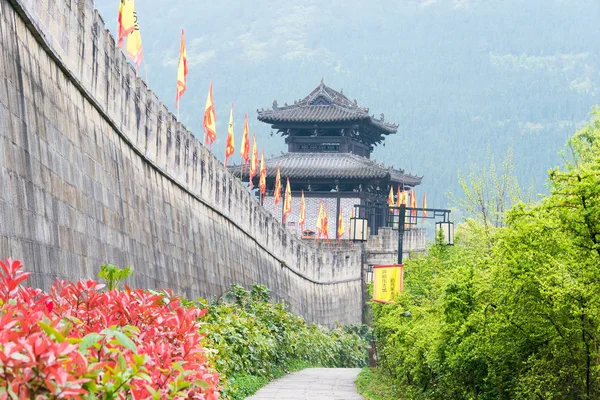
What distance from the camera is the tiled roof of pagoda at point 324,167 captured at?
162 ft

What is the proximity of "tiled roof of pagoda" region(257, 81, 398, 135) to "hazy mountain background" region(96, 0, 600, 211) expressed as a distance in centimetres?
6207

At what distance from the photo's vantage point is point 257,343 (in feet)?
55.3

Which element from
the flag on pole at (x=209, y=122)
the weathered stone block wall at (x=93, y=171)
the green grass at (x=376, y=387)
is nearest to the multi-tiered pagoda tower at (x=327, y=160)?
the flag on pole at (x=209, y=122)

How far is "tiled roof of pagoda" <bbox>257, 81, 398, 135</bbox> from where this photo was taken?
5253cm

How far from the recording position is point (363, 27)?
164 m

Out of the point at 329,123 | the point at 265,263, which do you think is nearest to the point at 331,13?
the point at 329,123

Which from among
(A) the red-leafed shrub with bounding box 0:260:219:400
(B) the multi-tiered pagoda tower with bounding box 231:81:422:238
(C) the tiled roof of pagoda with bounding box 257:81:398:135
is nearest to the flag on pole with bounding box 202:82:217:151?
(A) the red-leafed shrub with bounding box 0:260:219:400

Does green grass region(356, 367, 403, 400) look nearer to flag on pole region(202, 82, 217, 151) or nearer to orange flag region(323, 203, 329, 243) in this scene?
flag on pole region(202, 82, 217, 151)

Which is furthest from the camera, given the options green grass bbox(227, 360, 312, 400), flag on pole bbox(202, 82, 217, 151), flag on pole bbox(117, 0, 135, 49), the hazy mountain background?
the hazy mountain background

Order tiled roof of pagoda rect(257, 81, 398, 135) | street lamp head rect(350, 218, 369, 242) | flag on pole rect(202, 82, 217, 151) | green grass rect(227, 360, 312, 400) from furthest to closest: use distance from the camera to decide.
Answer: tiled roof of pagoda rect(257, 81, 398, 135), flag on pole rect(202, 82, 217, 151), street lamp head rect(350, 218, 369, 242), green grass rect(227, 360, 312, 400)

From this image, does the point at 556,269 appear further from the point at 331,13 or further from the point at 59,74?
the point at 331,13

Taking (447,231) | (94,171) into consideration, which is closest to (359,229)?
(447,231)

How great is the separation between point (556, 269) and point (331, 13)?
165 m

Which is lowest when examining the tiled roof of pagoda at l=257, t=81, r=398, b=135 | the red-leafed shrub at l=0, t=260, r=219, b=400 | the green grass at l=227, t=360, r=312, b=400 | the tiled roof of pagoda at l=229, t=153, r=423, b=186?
the green grass at l=227, t=360, r=312, b=400
